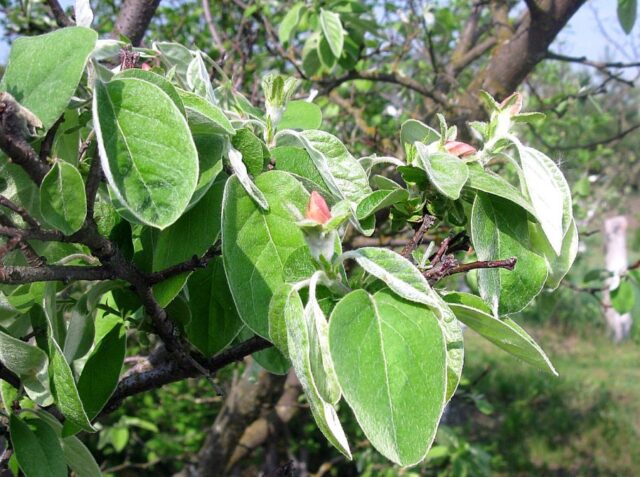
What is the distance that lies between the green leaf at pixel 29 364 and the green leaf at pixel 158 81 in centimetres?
30

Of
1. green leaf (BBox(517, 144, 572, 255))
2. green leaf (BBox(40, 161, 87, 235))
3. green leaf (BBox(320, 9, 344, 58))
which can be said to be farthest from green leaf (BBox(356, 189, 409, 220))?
green leaf (BBox(320, 9, 344, 58))

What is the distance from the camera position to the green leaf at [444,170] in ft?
1.84

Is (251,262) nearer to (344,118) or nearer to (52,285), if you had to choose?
(52,285)

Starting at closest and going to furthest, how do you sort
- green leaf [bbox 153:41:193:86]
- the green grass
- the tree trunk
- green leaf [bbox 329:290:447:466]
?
green leaf [bbox 329:290:447:466], green leaf [bbox 153:41:193:86], the green grass, the tree trunk

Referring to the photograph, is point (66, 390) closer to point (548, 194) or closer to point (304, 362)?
point (304, 362)

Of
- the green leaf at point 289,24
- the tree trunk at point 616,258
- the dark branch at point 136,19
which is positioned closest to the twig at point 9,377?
the dark branch at point 136,19

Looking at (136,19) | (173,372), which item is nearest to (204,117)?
(173,372)

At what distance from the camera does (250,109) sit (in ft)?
2.73

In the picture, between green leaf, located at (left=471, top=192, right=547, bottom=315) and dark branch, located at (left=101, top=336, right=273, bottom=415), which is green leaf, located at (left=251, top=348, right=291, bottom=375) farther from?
green leaf, located at (left=471, top=192, right=547, bottom=315)

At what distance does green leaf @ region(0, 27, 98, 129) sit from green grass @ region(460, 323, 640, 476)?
328 cm

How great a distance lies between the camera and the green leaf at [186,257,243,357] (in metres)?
0.69

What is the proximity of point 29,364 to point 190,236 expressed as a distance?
232 millimetres

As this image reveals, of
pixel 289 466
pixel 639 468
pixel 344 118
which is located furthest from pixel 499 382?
pixel 289 466

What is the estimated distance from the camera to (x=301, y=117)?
84 cm
